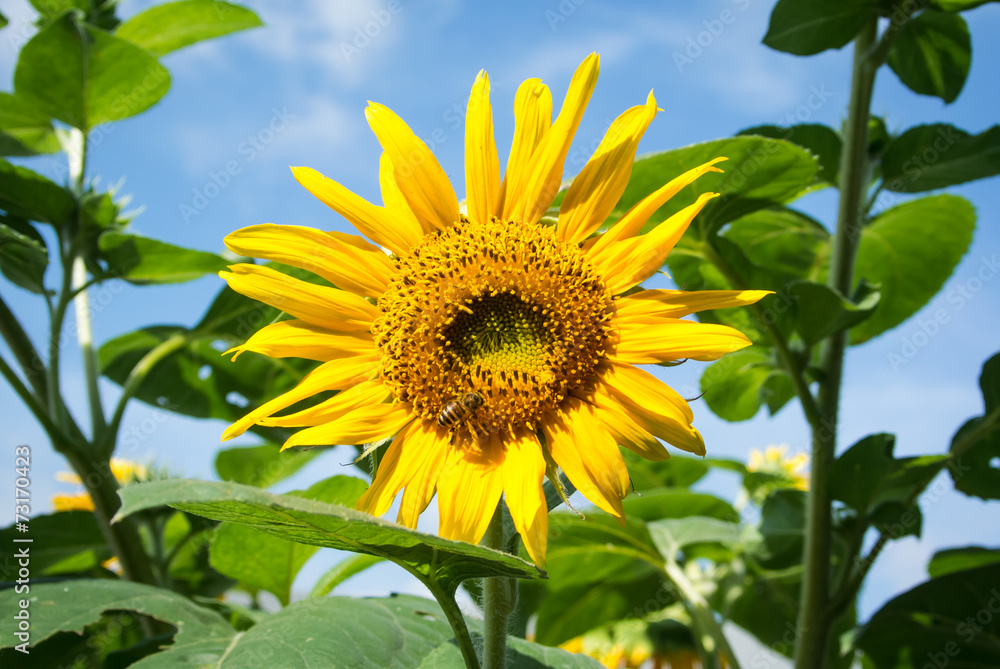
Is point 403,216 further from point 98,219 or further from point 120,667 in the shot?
point 98,219

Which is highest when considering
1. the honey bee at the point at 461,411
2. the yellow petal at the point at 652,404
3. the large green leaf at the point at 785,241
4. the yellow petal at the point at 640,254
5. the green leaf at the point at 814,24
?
the green leaf at the point at 814,24

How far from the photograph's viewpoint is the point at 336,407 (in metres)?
1.21

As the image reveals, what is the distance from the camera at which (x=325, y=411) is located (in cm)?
120

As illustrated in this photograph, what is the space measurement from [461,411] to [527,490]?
161 millimetres

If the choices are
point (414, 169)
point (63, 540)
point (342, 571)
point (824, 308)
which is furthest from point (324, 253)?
point (63, 540)

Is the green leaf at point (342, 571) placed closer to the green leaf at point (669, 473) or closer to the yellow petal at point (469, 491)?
the yellow petal at point (469, 491)

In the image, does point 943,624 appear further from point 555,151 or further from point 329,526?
point 329,526

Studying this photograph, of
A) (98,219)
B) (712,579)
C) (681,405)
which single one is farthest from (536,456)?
(712,579)

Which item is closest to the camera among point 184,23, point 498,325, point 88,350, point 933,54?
point 498,325

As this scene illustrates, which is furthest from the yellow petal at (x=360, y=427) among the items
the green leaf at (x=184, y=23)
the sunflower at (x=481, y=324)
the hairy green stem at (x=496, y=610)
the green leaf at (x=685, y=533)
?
the green leaf at (x=184, y=23)

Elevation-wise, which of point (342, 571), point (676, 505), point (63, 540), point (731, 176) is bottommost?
point (63, 540)

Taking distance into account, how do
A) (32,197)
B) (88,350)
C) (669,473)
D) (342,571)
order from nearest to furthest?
(342,571)
(32,197)
(88,350)
(669,473)

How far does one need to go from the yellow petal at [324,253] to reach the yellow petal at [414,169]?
0.10m

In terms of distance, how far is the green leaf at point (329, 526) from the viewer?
742mm
